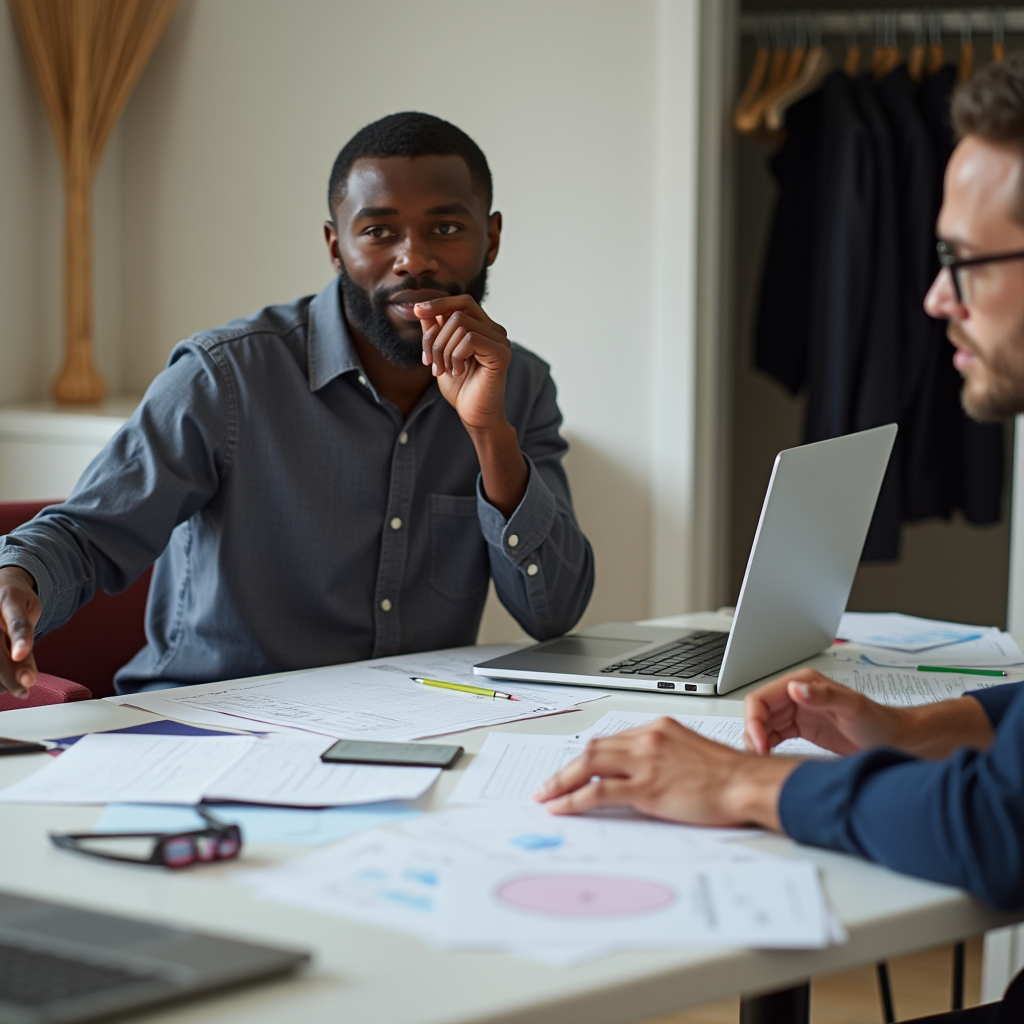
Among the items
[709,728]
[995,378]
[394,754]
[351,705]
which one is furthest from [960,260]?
[351,705]

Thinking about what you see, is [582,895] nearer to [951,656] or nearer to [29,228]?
[951,656]

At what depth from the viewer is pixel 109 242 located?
3.09m

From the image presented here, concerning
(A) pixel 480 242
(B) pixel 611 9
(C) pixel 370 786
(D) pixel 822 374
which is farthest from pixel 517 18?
(C) pixel 370 786

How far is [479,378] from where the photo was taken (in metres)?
1.60

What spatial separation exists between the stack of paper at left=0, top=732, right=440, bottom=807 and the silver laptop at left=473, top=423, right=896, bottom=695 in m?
0.39

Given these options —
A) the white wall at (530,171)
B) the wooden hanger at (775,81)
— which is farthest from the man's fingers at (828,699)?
the wooden hanger at (775,81)

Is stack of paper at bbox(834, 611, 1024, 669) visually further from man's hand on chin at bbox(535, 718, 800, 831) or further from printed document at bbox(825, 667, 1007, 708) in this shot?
man's hand on chin at bbox(535, 718, 800, 831)

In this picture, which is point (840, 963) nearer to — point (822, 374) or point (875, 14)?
point (822, 374)

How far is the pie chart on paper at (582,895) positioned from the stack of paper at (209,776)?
187mm

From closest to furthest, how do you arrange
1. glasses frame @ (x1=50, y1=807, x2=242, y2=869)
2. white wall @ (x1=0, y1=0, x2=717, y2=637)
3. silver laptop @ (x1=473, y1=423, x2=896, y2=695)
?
glasses frame @ (x1=50, y1=807, x2=242, y2=869) < silver laptop @ (x1=473, y1=423, x2=896, y2=695) < white wall @ (x1=0, y1=0, x2=717, y2=637)

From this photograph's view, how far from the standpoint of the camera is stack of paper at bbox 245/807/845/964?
73 centimetres

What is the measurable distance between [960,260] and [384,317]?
2.87 ft

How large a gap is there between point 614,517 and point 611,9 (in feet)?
3.53

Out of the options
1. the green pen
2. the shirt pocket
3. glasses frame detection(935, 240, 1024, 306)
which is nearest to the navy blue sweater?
glasses frame detection(935, 240, 1024, 306)
